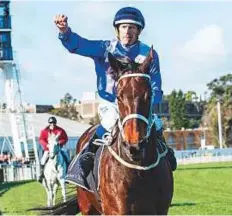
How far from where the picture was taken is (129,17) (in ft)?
26.3

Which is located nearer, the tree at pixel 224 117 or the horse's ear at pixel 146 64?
the horse's ear at pixel 146 64

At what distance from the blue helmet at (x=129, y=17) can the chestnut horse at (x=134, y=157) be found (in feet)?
1.80

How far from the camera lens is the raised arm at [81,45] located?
8375 mm

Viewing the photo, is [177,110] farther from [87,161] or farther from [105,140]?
[105,140]

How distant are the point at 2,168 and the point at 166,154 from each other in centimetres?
4404

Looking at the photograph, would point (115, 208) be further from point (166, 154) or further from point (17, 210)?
point (17, 210)

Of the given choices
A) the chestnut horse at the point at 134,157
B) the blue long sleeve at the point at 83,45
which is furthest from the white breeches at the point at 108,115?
the blue long sleeve at the point at 83,45

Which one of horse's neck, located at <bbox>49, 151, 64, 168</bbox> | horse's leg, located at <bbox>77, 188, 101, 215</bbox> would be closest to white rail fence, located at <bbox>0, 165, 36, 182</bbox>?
horse's neck, located at <bbox>49, 151, 64, 168</bbox>

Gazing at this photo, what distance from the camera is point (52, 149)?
21.6m

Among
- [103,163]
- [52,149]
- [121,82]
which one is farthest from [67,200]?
[52,149]

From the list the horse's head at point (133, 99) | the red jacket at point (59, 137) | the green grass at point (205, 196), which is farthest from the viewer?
the red jacket at point (59, 137)

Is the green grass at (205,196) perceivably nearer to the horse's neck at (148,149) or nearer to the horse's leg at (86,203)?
the horse's leg at (86,203)

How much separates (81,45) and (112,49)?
443 mm

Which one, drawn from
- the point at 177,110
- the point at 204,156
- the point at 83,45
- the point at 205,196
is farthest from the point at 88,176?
the point at 177,110
